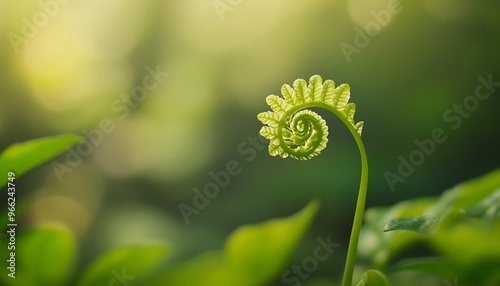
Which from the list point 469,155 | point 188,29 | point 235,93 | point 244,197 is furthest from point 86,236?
point 469,155

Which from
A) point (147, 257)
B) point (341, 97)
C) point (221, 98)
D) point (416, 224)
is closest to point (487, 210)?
point (416, 224)

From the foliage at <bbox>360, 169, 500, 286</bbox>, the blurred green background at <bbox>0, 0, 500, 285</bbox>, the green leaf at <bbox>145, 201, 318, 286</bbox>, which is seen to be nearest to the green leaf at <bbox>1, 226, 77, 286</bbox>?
the green leaf at <bbox>145, 201, 318, 286</bbox>

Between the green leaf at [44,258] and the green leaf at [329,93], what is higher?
the green leaf at [44,258]

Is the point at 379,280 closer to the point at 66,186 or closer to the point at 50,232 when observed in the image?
the point at 50,232

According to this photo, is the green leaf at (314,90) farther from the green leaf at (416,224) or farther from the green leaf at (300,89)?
the green leaf at (416,224)

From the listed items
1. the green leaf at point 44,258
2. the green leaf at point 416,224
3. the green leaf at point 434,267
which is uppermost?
the green leaf at point 44,258

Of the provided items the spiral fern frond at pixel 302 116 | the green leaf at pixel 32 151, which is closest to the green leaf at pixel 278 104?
the spiral fern frond at pixel 302 116

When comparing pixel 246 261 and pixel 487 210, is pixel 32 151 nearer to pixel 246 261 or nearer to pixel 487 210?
pixel 246 261

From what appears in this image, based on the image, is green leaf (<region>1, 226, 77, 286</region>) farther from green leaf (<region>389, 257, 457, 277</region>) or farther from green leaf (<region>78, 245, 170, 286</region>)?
green leaf (<region>389, 257, 457, 277</region>)
